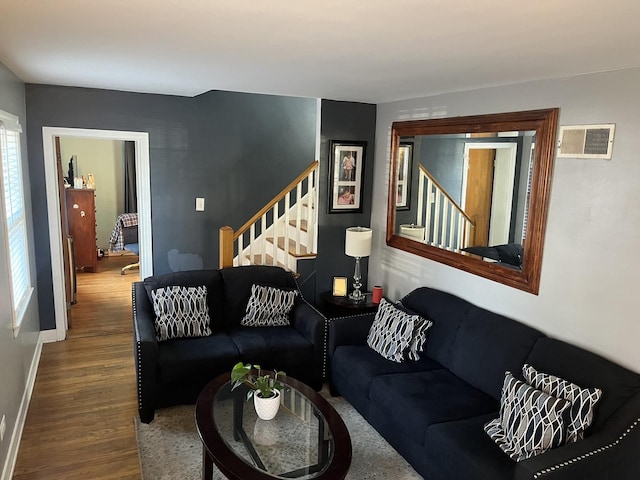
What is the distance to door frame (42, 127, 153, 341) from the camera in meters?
4.45

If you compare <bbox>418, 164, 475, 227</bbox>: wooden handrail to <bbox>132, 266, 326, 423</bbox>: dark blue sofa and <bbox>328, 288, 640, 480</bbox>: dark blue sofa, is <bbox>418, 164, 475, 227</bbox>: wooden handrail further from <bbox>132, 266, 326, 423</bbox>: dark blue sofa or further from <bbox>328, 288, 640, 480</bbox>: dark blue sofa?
<bbox>132, 266, 326, 423</bbox>: dark blue sofa

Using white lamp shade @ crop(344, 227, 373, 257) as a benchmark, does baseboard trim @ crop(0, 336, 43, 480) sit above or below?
below

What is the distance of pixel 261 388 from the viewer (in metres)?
2.78

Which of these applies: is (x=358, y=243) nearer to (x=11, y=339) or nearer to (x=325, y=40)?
(x=325, y=40)

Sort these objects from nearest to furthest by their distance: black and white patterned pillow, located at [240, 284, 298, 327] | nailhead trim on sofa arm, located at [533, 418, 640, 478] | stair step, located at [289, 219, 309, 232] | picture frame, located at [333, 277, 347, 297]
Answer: nailhead trim on sofa arm, located at [533, 418, 640, 478] → black and white patterned pillow, located at [240, 284, 298, 327] → picture frame, located at [333, 277, 347, 297] → stair step, located at [289, 219, 309, 232]

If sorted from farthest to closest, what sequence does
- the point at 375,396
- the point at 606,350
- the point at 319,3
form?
the point at 375,396 → the point at 606,350 → the point at 319,3

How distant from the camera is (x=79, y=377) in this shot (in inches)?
159

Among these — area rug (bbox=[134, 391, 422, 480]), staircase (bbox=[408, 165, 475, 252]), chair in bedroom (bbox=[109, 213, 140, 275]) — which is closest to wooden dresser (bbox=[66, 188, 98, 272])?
chair in bedroom (bbox=[109, 213, 140, 275])

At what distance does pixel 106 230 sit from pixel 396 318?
595 centimetres

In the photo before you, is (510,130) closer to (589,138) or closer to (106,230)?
(589,138)

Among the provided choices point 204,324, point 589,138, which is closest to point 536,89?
point 589,138

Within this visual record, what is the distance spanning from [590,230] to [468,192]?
3.50 feet

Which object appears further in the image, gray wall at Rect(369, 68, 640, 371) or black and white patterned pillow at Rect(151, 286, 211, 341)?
black and white patterned pillow at Rect(151, 286, 211, 341)

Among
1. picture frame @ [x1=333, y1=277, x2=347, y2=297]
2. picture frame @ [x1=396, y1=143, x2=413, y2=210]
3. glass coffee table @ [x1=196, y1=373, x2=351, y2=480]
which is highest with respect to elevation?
picture frame @ [x1=396, y1=143, x2=413, y2=210]
